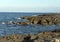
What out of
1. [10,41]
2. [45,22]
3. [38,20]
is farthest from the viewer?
[38,20]

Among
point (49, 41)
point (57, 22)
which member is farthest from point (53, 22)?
point (49, 41)

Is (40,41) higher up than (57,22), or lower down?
higher up

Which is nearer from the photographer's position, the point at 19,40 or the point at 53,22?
the point at 19,40

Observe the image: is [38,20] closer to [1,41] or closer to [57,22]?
[57,22]

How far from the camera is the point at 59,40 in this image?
60.0 feet

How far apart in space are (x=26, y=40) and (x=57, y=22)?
40.1 m

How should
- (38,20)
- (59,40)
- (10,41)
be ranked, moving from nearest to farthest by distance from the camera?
(59,40), (10,41), (38,20)

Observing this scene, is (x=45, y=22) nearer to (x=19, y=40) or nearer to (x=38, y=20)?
(x=38, y=20)

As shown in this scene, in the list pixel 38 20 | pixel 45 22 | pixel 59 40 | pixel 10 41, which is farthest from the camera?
pixel 38 20

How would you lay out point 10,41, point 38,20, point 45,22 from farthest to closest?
1. point 38,20
2. point 45,22
3. point 10,41

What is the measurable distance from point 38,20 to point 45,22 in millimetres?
4831

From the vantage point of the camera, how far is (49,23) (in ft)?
196

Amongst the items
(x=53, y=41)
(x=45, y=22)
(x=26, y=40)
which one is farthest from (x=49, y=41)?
(x=45, y=22)

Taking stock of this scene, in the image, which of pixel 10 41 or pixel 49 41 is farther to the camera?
pixel 10 41
